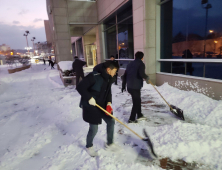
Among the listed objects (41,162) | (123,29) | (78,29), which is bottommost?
(41,162)

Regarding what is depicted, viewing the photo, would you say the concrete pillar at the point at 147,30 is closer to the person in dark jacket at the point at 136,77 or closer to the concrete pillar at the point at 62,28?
the person in dark jacket at the point at 136,77

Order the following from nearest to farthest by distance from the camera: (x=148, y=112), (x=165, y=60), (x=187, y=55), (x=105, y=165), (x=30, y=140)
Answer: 1. (x=105, y=165)
2. (x=30, y=140)
3. (x=148, y=112)
4. (x=187, y=55)
5. (x=165, y=60)

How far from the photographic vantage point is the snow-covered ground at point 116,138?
2625 millimetres

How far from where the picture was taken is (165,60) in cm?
749

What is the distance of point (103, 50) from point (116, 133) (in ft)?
42.7

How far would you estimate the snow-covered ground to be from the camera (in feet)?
8.61

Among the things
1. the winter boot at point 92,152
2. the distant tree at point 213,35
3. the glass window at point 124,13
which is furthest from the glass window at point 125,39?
the winter boot at point 92,152

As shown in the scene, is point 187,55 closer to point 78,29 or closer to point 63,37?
point 63,37

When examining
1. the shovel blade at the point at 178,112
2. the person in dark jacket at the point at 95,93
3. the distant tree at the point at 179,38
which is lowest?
the shovel blade at the point at 178,112

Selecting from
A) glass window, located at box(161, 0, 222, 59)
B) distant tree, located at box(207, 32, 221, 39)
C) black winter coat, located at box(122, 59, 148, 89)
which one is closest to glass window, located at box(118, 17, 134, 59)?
glass window, located at box(161, 0, 222, 59)

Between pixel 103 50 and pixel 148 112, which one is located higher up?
pixel 103 50

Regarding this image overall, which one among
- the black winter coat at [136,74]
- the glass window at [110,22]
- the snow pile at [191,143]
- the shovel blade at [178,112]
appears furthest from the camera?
the glass window at [110,22]

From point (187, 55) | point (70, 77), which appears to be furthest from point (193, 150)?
point (70, 77)

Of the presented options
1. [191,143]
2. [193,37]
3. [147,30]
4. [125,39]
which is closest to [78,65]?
[147,30]
